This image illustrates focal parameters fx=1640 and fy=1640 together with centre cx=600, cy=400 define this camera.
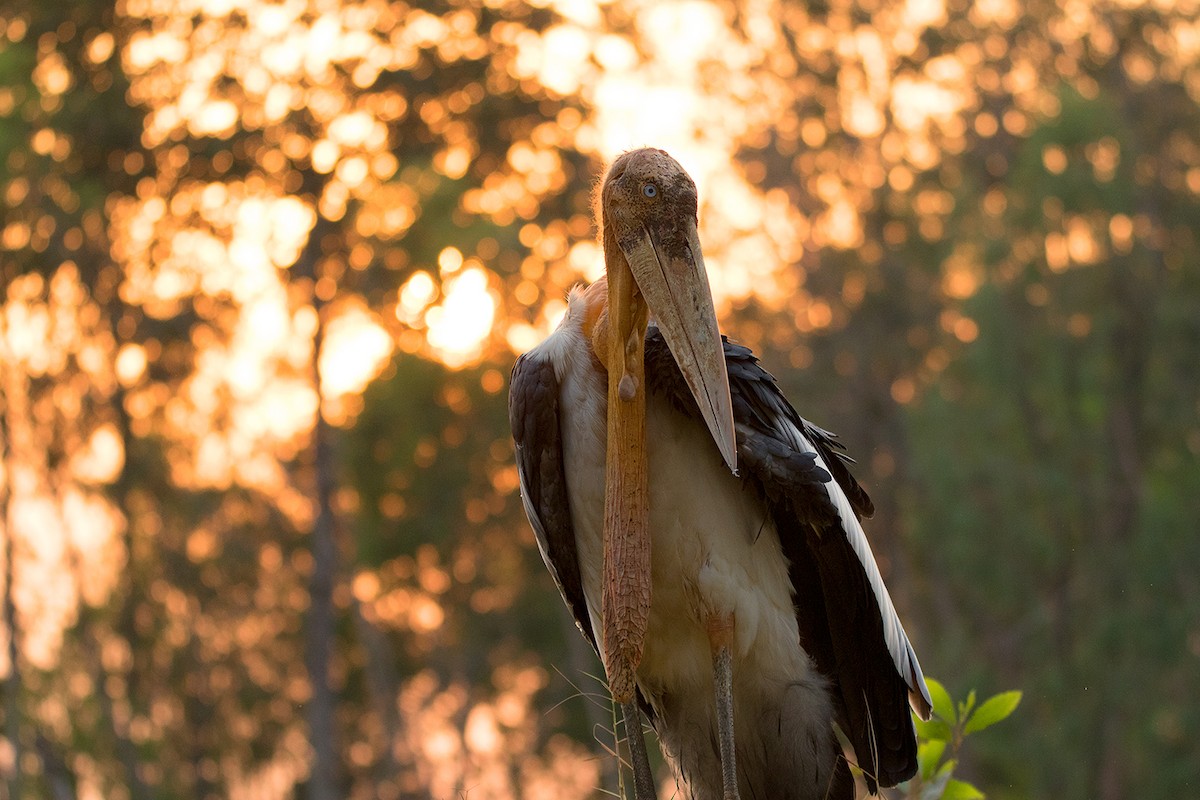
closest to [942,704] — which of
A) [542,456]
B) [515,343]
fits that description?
[542,456]

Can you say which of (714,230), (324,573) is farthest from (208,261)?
(714,230)

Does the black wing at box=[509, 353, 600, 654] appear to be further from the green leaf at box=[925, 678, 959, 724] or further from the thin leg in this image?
the green leaf at box=[925, 678, 959, 724]

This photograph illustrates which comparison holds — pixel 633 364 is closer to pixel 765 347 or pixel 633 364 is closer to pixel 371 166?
pixel 371 166

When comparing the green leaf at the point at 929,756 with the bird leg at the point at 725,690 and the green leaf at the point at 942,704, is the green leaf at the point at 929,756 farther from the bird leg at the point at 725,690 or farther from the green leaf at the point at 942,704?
the bird leg at the point at 725,690

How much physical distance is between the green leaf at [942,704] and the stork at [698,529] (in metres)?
0.12

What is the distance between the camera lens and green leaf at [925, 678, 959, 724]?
472 centimetres

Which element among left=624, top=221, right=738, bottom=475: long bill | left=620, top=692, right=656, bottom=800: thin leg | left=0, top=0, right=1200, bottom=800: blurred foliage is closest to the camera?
left=624, top=221, right=738, bottom=475: long bill

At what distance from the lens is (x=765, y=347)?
23844mm

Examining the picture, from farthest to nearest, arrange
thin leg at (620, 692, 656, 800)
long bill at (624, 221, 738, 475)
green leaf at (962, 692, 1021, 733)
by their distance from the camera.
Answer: green leaf at (962, 692, 1021, 733), thin leg at (620, 692, 656, 800), long bill at (624, 221, 738, 475)

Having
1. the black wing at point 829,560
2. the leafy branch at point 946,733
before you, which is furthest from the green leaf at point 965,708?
the black wing at point 829,560

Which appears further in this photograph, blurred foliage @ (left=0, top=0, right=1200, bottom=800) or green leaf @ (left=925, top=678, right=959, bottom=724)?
blurred foliage @ (left=0, top=0, right=1200, bottom=800)

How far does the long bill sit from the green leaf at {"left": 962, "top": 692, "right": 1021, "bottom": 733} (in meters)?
1.10

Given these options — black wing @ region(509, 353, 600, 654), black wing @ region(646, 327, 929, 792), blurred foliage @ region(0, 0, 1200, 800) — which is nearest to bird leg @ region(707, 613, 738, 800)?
black wing @ region(646, 327, 929, 792)

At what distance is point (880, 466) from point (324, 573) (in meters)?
9.07
